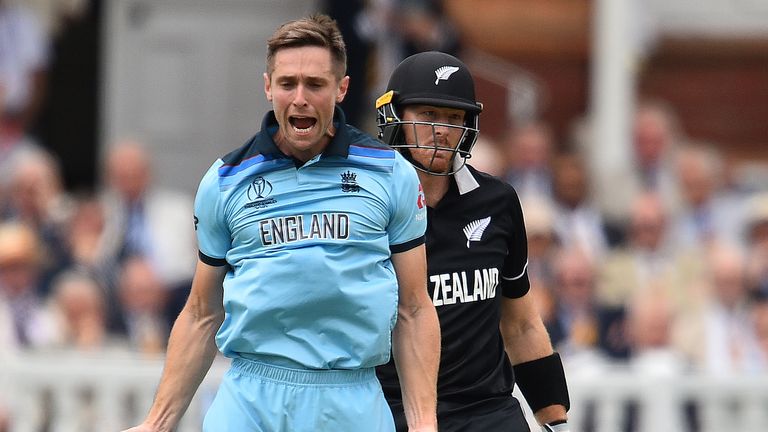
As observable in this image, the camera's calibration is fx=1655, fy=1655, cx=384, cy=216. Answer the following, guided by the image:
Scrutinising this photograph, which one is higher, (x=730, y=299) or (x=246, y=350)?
(x=246, y=350)

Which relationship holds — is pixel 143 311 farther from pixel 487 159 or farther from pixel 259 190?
pixel 259 190

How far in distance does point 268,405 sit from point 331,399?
7.1 inches

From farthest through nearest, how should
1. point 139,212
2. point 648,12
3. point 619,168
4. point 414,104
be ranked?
point 648,12
point 619,168
point 139,212
point 414,104

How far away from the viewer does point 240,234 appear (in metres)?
4.76

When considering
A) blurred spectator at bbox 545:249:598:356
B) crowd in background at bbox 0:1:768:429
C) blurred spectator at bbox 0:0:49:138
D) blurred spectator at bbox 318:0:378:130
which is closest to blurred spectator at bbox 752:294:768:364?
crowd in background at bbox 0:1:768:429

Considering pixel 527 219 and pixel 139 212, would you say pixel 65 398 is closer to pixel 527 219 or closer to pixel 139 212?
pixel 139 212

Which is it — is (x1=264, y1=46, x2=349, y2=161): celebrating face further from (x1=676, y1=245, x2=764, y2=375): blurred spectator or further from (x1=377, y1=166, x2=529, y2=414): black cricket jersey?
(x1=676, y1=245, x2=764, y2=375): blurred spectator

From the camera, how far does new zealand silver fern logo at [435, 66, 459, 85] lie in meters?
5.56

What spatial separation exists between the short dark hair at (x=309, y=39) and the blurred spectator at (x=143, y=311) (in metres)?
5.34

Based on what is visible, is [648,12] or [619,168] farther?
[648,12]

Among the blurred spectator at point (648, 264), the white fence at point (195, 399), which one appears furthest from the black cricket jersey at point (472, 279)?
the blurred spectator at point (648, 264)

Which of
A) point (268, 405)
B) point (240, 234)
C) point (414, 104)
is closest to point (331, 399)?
point (268, 405)

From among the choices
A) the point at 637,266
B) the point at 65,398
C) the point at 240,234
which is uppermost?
the point at 240,234

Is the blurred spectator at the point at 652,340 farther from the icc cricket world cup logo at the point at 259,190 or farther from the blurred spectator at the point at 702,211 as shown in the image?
the icc cricket world cup logo at the point at 259,190
